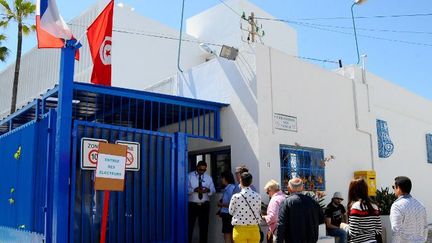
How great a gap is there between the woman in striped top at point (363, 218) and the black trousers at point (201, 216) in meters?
3.78

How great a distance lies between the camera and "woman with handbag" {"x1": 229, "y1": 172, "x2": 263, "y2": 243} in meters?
6.49

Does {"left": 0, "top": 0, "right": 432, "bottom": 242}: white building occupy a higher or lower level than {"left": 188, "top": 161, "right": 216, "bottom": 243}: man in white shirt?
higher

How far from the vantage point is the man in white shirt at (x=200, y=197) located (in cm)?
886

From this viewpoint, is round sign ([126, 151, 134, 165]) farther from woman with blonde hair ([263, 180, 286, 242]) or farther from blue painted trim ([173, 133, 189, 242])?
woman with blonde hair ([263, 180, 286, 242])

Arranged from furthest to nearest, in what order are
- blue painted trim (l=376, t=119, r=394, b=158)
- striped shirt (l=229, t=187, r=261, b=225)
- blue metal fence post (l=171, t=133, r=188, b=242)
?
blue painted trim (l=376, t=119, r=394, b=158), blue metal fence post (l=171, t=133, r=188, b=242), striped shirt (l=229, t=187, r=261, b=225)

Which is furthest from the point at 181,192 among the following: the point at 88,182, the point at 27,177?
the point at 27,177

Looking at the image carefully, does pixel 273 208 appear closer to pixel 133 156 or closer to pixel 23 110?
pixel 133 156

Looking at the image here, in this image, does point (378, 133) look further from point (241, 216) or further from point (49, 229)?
point (49, 229)

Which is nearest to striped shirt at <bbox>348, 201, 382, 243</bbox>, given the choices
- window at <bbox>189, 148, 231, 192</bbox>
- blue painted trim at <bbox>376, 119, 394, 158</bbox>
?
window at <bbox>189, 148, 231, 192</bbox>

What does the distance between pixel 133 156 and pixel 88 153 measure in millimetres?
822

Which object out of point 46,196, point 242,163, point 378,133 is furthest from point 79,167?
point 378,133

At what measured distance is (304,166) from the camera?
32.8ft

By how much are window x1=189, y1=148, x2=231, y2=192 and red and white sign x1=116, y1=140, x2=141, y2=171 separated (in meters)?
2.61

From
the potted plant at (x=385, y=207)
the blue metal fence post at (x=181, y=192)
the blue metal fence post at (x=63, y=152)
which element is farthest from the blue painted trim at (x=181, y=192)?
the potted plant at (x=385, y=207)
